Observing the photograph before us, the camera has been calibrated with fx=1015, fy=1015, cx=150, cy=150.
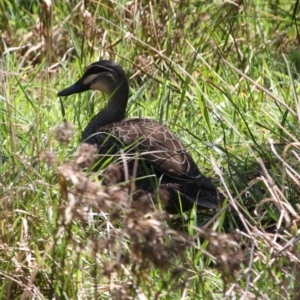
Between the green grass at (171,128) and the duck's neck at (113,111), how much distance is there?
107 mm

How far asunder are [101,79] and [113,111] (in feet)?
0.67

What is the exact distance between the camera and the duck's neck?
5.70 m

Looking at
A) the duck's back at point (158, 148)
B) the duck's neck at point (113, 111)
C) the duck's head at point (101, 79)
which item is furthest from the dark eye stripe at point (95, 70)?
the duck's back at point (158, 148)

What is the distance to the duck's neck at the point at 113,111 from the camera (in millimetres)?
5695

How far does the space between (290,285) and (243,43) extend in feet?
11.4

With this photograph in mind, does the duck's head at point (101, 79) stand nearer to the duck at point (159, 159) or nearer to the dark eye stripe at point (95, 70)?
the dark eye stripe at point (95, 70)

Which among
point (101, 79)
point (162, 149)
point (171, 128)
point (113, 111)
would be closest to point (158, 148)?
point (162, 149)

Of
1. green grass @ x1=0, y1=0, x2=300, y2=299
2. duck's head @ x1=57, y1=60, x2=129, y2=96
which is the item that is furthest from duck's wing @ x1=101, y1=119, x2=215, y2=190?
duck's head @ x1=57, y1=60, x2=129, y2=96

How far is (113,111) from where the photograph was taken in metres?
5.92

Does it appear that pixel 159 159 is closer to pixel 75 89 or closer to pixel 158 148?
pixel 158 148

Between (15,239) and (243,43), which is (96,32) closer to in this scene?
(243,43)

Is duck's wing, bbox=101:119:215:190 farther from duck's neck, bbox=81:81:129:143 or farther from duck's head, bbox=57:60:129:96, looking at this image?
duck's head, bbox=57:60:129:96

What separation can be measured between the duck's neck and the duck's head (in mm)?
31

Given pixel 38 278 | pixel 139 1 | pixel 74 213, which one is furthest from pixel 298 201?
pixel 139 1
